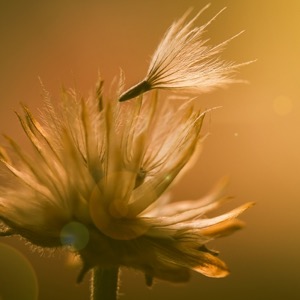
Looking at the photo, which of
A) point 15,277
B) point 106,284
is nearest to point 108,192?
point 106,284

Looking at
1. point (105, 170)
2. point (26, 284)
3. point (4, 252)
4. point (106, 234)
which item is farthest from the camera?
point (4, 252)

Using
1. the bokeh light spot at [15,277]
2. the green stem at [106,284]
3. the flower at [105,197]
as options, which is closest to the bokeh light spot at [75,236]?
the flower at [105,197]

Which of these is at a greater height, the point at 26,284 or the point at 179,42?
the point at 179,42

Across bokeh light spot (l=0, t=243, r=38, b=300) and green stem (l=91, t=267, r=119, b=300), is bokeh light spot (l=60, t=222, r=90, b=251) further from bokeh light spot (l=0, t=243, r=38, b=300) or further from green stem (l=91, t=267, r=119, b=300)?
bokeh light spot (l=0, t=243, r=38, b=300)

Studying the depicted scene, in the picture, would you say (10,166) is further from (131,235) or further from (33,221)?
(131,235)

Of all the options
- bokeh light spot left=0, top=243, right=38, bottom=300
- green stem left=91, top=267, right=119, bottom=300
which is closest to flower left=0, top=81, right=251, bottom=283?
green stem left=91, top=267, right=119, bottom=300

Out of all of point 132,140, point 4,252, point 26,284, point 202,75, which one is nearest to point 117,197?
point 132,140
